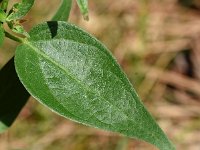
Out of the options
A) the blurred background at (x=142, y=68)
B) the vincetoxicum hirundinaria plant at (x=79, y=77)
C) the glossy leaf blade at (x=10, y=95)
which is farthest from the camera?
the blurred background at (x=142, y=68)

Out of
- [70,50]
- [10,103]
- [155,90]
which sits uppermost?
[70,50]

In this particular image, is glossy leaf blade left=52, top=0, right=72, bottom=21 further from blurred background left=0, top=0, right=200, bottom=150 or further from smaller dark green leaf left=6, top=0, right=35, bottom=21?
blurred background left=0, top=0, right=200, bottom=150

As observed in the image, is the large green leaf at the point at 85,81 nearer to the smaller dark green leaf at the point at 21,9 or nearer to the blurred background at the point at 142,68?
the smaller dark green leaf at the point at 21,9

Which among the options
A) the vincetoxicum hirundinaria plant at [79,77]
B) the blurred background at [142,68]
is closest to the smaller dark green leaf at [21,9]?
the vincetoxicum hirundinaria plant at [79,77]

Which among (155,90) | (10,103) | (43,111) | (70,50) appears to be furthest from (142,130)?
(155,90)

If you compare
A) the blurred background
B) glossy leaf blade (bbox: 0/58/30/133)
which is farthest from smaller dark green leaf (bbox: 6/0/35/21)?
the blurred background

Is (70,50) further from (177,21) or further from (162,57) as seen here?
(177,21)
